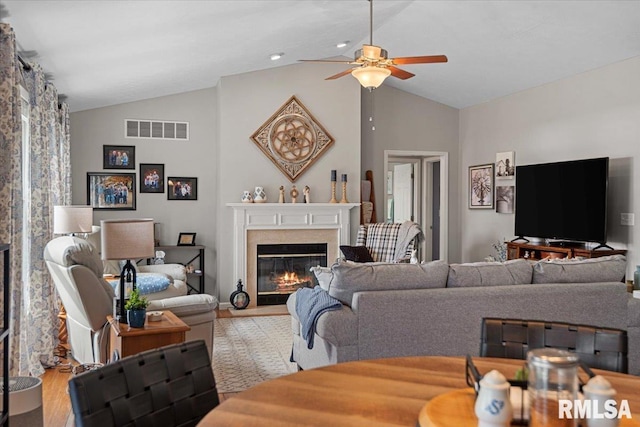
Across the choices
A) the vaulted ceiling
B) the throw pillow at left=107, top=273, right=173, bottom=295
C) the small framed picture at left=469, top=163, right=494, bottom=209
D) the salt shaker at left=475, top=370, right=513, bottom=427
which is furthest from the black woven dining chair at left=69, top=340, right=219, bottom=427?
the small framed picture at left=469, top=163, right=494, bottom=209

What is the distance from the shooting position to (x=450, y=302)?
3549 mm

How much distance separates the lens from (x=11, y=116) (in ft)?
10.8

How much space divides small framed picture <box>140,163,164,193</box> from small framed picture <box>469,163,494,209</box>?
4.37 meters

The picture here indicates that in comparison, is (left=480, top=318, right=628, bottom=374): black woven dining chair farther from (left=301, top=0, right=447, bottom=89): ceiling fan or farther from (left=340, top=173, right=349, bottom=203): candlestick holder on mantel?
(left=340, top=173, right=349, bottom=203): candlestick holder on mantel

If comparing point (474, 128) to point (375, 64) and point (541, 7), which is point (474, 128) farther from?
point (375, 64)

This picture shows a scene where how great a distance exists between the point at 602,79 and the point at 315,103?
339 cm

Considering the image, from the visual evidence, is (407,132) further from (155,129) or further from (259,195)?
(155,129)

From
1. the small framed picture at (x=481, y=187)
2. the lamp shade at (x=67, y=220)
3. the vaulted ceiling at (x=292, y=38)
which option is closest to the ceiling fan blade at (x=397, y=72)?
the vaulted ceiling at (x=292, y=38)

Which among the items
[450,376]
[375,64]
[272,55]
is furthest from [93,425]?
[272,55]

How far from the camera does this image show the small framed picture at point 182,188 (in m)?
7.66

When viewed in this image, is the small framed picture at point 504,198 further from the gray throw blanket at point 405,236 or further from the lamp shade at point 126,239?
the lamp shade at point 126,239

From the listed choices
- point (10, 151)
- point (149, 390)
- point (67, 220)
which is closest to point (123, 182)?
point (67, 220)

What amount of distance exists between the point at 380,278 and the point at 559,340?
1612 mm

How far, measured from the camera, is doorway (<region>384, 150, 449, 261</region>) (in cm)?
887
